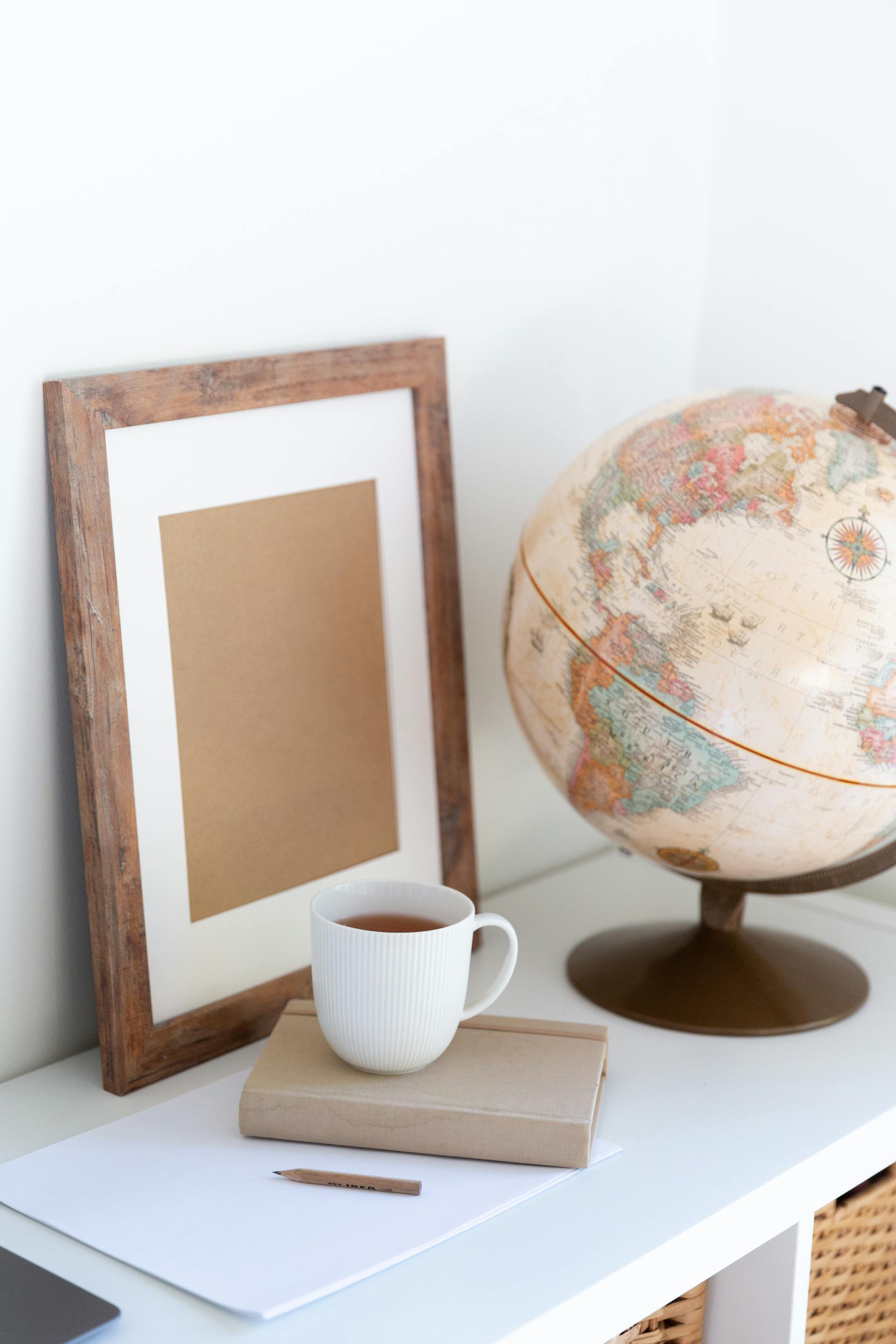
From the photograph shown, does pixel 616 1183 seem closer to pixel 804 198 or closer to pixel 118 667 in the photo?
pixel 118 667

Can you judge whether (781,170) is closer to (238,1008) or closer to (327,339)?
(327,339)

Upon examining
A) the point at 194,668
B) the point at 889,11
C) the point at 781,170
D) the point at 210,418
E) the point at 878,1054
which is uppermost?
the point at 889,11

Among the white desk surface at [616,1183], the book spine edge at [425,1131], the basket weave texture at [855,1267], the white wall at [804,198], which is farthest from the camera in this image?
the white wall at [804,198]

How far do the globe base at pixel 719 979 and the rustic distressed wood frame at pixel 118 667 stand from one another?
25 centimetres

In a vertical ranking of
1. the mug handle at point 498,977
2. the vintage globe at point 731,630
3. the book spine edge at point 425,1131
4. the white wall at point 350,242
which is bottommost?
the book spine edge at point 425,1131

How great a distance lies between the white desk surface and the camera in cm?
70

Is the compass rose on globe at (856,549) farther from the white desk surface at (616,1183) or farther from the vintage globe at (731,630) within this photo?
the white desk surface at (616,1183)

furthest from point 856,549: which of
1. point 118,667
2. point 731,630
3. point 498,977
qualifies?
point 118,667

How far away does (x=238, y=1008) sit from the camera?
100cm

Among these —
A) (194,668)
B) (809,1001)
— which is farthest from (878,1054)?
(194,668)

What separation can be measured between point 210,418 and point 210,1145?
0.49 m

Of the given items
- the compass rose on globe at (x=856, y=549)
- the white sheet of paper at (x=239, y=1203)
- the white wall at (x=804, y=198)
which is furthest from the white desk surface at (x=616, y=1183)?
the white wall at (x=804, y=198)

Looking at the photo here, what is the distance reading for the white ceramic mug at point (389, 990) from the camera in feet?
2.73

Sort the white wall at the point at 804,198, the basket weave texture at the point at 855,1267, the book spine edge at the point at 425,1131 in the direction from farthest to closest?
the white wall at the point at 804,198 < the basket weave texture at the point at 855,1267 < the book spine edge at the point at 425,1131
